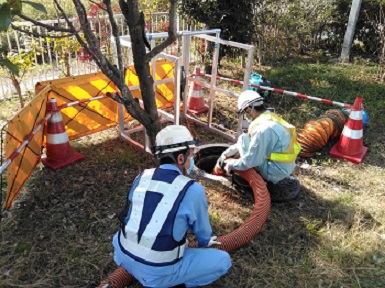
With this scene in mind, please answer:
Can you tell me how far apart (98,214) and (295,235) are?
6.65 ft

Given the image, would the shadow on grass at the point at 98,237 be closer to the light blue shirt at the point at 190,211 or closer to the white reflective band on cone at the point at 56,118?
the white reflective band on cone at the point at 56,118

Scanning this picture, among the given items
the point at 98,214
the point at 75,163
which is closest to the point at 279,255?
the point at 98,214

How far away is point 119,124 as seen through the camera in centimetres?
552

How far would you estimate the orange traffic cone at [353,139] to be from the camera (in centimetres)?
521

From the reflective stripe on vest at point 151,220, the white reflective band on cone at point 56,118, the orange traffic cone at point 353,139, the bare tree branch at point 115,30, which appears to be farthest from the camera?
the orange traffic cone at point 353,139

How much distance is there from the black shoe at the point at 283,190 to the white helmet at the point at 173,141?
6.31 feet

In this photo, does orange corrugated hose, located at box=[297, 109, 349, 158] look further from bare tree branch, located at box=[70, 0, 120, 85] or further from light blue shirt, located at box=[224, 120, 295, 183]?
bare tree branch, located at box=[70, 0, 120, 85]

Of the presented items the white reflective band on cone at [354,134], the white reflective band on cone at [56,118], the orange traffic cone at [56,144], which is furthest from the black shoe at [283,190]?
the white reflective band on cone at [56,118]

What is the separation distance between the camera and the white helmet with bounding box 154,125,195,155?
2658 millimetres

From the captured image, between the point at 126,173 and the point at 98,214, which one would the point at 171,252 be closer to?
the point at 98,214

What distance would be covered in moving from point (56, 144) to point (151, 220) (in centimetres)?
260

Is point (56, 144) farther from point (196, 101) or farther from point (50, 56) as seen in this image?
point (50, 56)

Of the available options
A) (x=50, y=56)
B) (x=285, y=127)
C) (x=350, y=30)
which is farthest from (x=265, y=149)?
(x=350, y=30)

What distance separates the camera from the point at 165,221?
2.44 meters
